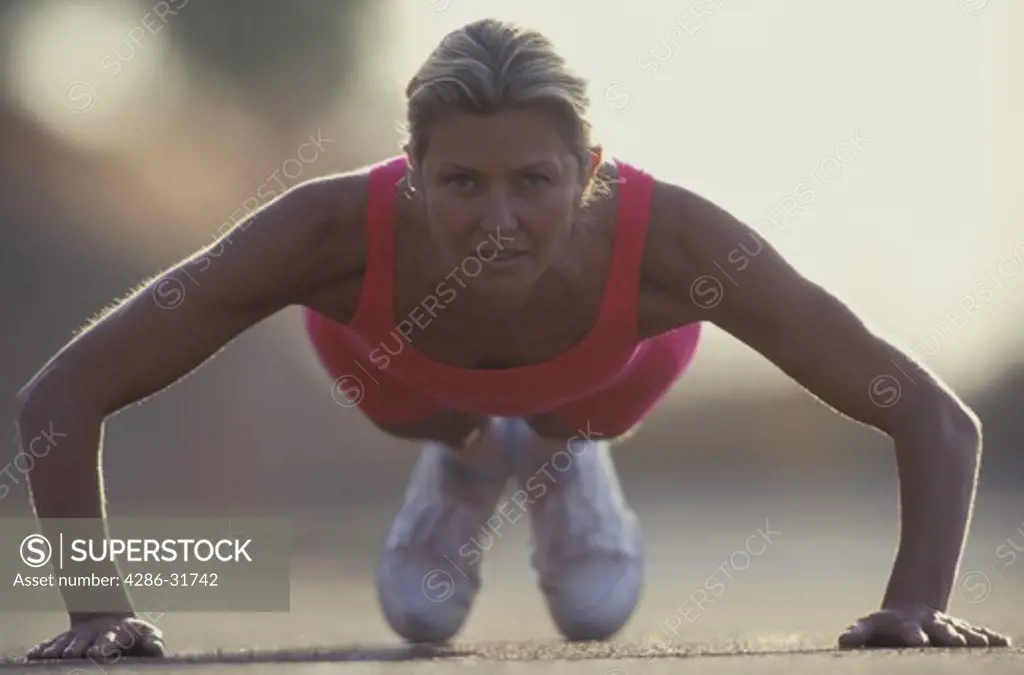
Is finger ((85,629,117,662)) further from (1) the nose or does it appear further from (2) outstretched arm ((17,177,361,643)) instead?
(1) the nose

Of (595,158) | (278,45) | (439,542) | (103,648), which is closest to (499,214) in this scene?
(595,158)

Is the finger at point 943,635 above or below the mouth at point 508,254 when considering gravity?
below

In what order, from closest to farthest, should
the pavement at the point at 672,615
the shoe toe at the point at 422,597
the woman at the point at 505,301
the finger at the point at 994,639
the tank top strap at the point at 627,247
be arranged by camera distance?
the pavement at the point at 672,615
the finger at the point at 994,639
the woman at the point at 505,301
the tank top strap at the point at 627,247
the shoe toe at the point at 422,597

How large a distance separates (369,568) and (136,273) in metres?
8.22

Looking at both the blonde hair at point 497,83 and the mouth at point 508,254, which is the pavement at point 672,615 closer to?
the mouth at point 508,254

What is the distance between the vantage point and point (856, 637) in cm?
367

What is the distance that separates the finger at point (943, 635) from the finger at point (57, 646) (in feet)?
4.88

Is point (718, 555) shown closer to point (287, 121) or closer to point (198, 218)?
point (198, 218)

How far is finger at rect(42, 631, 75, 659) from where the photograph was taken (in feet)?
12.0

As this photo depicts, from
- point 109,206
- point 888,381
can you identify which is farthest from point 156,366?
point 109,206

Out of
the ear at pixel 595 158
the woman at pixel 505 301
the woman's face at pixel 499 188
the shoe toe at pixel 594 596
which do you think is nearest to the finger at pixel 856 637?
the woman at pixel 505 301

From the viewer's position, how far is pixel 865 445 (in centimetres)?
2288

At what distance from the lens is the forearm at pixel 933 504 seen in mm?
3830

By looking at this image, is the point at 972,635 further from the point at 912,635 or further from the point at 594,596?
the point at 594,596
